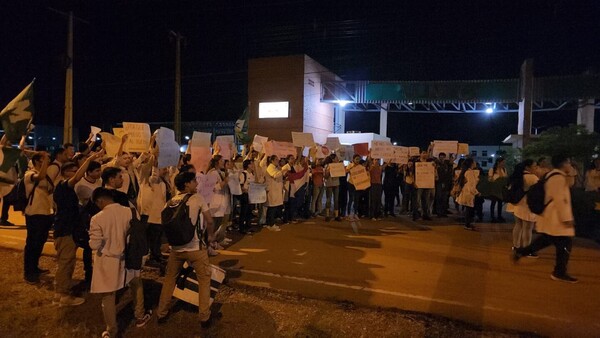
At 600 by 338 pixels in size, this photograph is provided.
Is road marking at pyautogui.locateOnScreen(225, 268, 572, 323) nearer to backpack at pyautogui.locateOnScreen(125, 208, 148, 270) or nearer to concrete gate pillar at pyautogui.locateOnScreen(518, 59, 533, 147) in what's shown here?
backpack at pyautogui.locateOnScreen(125, 208, 148, 270)

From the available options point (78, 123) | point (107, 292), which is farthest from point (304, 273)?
point (78, 123)

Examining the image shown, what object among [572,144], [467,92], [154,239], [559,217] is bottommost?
[154,239]

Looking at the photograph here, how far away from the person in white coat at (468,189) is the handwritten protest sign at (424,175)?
37.0 inches

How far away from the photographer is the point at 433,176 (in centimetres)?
1156

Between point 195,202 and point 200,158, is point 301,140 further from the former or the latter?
point 195,202

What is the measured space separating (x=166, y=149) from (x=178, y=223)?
2.26 meters

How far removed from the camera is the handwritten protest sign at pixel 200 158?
25.5 ft

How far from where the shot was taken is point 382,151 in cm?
1223

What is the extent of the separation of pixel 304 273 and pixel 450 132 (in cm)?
5798

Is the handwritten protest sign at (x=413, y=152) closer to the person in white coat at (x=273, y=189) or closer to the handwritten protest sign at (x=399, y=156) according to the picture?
the handwritten protest sign at (x=399, y=156)

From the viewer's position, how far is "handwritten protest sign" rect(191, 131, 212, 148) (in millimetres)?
A: 8134

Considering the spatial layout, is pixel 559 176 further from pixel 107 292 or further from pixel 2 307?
pixel 2 307

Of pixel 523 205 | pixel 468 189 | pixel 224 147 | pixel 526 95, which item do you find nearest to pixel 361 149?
pixel 468 189

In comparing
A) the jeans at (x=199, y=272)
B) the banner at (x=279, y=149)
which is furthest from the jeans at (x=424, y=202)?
the jeans at (x=199, y=272)
